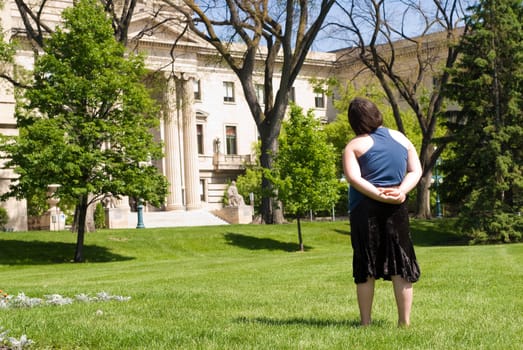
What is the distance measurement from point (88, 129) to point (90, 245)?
5.72 meters

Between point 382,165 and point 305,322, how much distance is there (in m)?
1.61

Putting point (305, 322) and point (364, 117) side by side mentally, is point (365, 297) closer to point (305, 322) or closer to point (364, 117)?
point (305, 322)

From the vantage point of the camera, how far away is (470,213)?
35375 millimetres

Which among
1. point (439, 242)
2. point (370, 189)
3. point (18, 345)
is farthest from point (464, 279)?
point (439, 242)

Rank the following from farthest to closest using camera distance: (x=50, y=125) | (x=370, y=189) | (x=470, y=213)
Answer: (x=470, y=213), (x=50, y=125), (x=370, y=189)

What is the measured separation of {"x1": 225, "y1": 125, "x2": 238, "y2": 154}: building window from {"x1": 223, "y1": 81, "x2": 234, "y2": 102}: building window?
7.93 feet

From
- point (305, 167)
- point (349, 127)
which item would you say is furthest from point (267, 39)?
point (349, 127)

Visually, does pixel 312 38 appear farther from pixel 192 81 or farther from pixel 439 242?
pixel 192 81

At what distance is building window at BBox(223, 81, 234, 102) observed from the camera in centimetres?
7362

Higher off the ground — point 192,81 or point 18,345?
point 192,81

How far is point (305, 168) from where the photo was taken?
34062 mm

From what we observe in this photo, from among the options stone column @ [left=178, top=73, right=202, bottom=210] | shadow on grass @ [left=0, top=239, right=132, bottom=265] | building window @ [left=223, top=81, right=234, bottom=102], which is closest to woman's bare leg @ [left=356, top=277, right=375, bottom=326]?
shadow on grass @ [left=0, top=239, right=132, bottom=265]

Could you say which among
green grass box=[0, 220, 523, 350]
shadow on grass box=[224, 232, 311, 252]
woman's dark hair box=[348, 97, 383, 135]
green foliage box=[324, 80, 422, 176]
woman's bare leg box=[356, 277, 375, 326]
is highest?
green foliage box=[324, 80, 422, 176]

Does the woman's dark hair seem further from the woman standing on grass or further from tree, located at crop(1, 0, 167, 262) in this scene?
tree, located at crop(1, 0, 167, 262)
